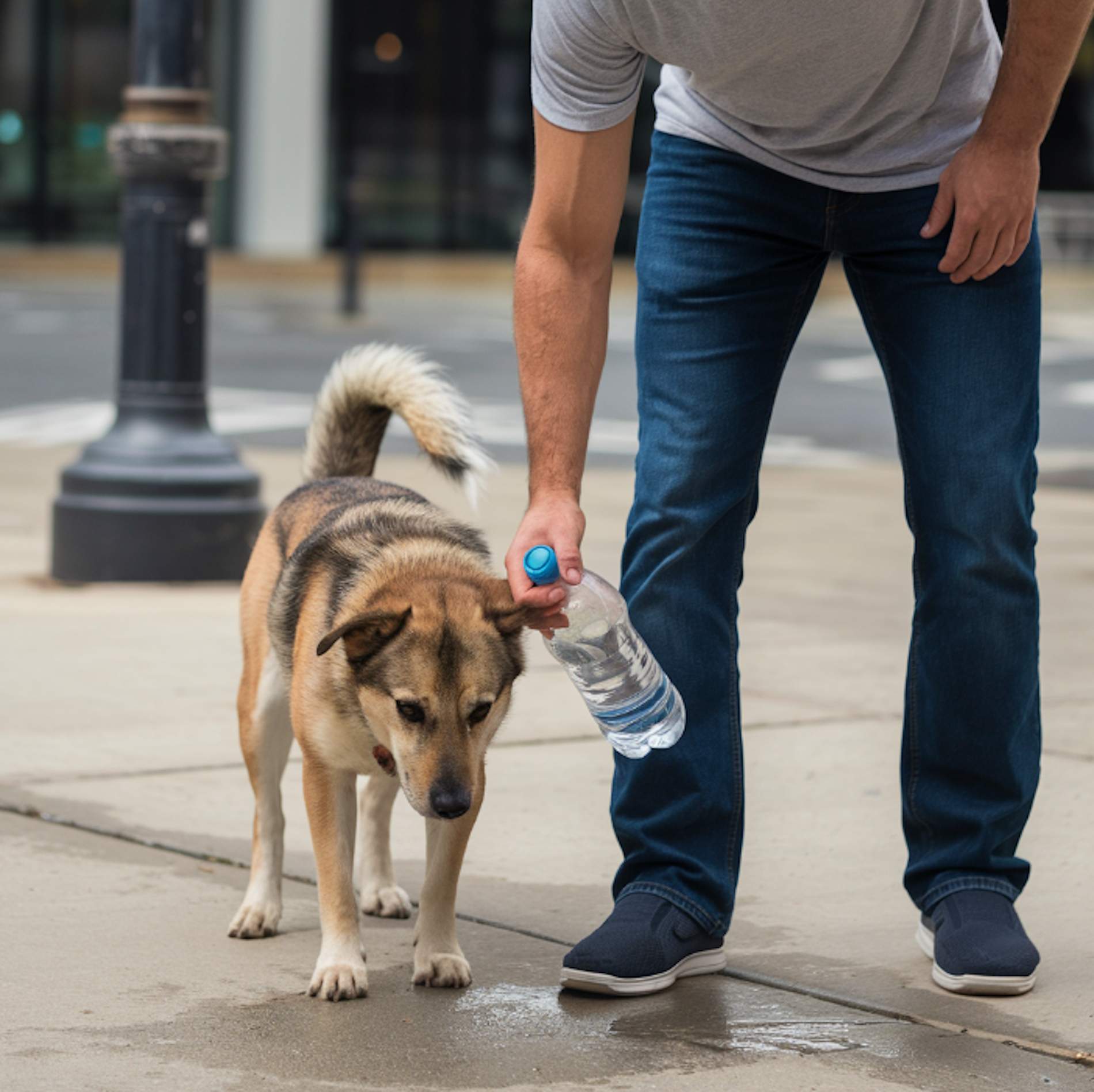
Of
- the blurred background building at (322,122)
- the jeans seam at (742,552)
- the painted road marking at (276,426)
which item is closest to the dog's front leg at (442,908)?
the jeans seam at (742,552)

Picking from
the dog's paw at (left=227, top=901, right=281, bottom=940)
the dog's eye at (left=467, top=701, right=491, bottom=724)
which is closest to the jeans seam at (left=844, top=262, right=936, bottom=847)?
the dog's eye at (left=467, top=701, right=491, bottom=724)

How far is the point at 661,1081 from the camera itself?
3.19 metres

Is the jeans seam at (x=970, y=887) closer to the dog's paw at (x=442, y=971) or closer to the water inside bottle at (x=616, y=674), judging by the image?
the water inside bottle at (x=616, y=674)

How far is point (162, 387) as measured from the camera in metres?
7.84

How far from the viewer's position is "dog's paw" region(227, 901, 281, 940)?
394 centimetres

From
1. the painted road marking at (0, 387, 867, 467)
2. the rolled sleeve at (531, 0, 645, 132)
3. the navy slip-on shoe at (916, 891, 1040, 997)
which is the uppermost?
the rolled sleeve at (531, 0, 645, 132)

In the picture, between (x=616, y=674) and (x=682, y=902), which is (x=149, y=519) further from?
(x=682, y=902)

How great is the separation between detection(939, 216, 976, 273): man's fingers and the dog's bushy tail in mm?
1120

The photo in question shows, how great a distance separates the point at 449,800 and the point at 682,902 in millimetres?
514

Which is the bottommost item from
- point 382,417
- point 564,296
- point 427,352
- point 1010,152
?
point 427,352

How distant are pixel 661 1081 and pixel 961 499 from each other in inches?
44.7

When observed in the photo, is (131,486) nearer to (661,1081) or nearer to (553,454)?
(553,454)

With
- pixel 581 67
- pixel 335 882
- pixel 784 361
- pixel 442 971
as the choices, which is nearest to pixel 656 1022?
pixel 442 971

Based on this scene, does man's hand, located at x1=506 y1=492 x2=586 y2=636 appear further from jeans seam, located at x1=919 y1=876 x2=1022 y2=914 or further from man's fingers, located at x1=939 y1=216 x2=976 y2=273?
jeans seam, located at x1=919 y1=876 x2=1022 y2=914
